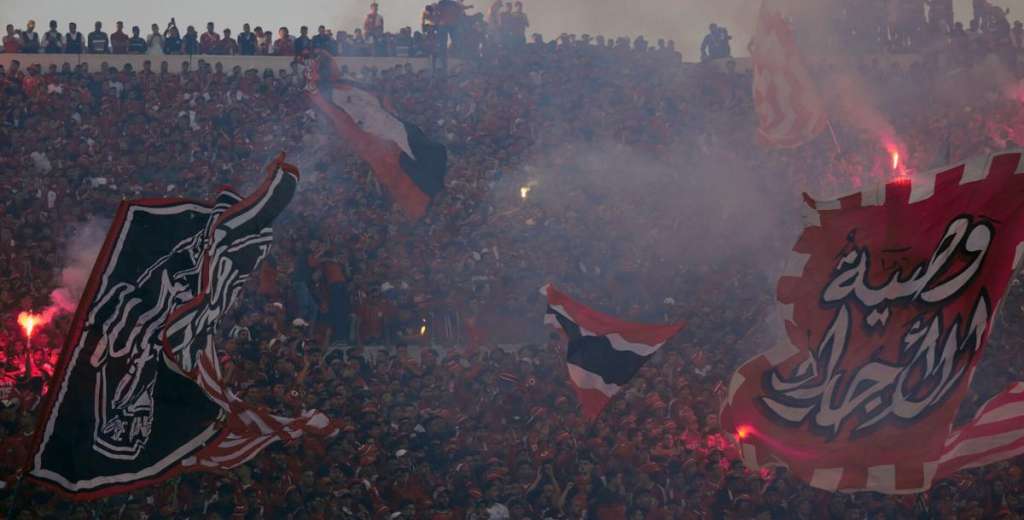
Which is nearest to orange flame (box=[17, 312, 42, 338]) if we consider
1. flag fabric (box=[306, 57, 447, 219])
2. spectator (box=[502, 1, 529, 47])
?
flag fabric (box=[306, 57, 447, 219])

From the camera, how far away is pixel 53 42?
21.2 m

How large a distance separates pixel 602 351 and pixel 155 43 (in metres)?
12.5

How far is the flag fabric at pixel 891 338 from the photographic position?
7.84 meters

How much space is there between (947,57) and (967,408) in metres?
10.9

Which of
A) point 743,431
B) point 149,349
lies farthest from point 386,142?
point 743,431

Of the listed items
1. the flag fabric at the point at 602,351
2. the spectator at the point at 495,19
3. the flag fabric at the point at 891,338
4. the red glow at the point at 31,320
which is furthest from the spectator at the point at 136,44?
the flag fabric at the point at 891,338

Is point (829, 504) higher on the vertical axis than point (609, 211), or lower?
lower

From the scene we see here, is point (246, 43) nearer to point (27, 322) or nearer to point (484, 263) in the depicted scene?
point (484, 263)

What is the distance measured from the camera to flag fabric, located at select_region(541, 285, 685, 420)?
11344 mm

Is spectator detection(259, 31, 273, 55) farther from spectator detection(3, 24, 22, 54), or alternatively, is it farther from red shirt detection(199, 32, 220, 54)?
spectator detection(3, 24, 22, 54)

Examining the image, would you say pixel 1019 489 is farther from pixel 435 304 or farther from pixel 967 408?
pixel 435 304

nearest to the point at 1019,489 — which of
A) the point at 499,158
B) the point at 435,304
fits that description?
the point at 435,304

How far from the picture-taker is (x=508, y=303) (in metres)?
15.3

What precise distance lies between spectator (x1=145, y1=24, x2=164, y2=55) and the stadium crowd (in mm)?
188
